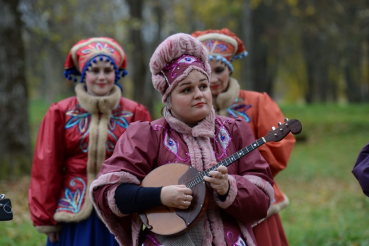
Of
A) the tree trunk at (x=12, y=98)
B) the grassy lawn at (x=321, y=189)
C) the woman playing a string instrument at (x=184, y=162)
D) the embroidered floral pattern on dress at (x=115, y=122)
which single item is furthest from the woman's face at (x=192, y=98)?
the tree trunk at (x=12, y=98)

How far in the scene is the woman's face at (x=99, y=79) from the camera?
3.93 m

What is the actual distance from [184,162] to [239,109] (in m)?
1.37

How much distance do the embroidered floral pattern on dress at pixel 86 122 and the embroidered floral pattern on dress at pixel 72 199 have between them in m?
0.31

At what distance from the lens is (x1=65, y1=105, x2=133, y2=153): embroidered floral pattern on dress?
3855 mm

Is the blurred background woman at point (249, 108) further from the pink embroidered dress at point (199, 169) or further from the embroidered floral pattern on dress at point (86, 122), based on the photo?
the pink embroidered dress at point (199, 169)

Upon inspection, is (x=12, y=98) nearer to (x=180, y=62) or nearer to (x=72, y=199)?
(x=72, y=199)

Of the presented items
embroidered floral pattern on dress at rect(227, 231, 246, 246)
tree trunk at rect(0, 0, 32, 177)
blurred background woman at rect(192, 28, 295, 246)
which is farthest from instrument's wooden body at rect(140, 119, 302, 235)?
tree trunk at rect(0, 0, 32, 177)

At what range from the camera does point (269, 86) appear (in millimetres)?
29703

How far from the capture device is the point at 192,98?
8.89 feet

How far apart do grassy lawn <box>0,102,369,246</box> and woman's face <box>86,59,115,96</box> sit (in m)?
2.85

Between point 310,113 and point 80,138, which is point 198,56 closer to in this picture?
point 80,138

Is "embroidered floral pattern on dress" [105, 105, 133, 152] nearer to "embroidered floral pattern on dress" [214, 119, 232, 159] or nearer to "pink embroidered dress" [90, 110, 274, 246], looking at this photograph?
"pink embroidered dress" [90, 110, 274, 246]

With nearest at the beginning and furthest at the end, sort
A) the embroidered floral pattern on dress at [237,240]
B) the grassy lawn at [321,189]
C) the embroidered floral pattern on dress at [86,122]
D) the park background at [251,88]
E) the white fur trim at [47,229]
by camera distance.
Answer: the embroidered floral pattern on dress at [237,240], the white fur trim at [47,229], the embroidered floral pattern on dress at [86,122], the grassy lawn at [321,189], the park background at [251,88]

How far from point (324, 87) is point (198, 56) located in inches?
1291
